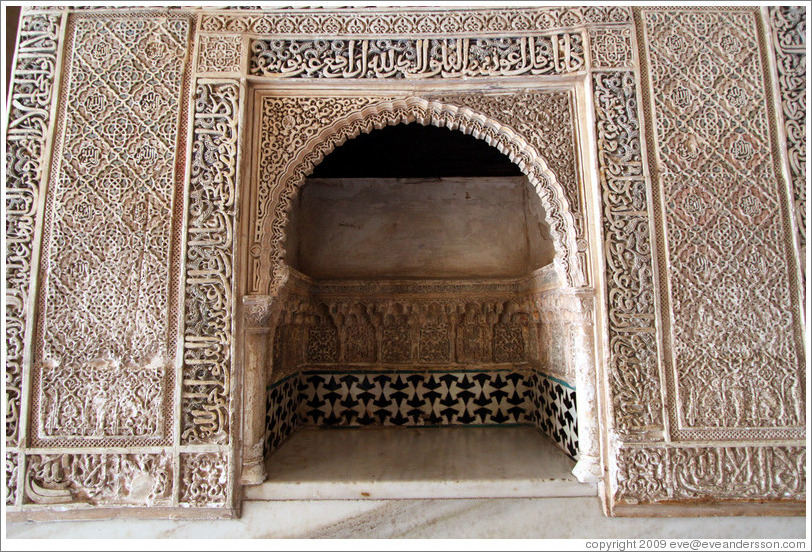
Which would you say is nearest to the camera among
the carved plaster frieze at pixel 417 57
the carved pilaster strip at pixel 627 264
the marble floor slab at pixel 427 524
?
the marble floor slab at pixel 427 524

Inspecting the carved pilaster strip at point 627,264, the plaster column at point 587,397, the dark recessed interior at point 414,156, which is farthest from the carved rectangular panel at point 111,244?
the carved pilaster strip at point 627,264

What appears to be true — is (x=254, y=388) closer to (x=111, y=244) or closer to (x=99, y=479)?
(x=99, y=479)

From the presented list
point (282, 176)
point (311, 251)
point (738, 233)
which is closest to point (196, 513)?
point (282, 176)

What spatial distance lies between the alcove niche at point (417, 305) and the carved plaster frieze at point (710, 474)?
0.93 meters

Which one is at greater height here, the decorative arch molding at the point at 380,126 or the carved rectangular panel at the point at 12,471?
the decorative arch molding at the point at 380,126

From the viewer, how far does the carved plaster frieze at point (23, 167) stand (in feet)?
8.18

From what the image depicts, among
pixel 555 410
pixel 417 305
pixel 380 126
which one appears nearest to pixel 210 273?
pixel 380 126

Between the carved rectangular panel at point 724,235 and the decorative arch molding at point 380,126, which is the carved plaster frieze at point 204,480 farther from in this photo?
the carved rectangular panel at point 724,235

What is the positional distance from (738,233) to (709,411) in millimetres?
1050

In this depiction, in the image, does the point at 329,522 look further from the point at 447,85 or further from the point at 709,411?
the point at 447,85

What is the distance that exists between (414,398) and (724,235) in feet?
8.78

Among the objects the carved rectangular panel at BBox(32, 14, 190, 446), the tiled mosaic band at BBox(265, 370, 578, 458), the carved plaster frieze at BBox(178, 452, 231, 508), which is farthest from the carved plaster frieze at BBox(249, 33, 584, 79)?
the tiled mosaic band at BBox(265, 370, 578, 458)

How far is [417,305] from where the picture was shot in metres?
4.03

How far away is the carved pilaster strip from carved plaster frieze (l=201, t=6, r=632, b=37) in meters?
0.48
